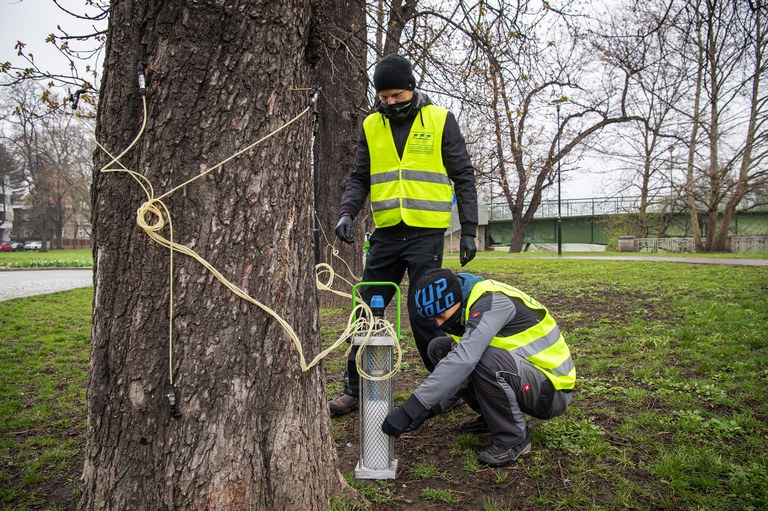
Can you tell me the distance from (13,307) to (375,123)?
7976mm

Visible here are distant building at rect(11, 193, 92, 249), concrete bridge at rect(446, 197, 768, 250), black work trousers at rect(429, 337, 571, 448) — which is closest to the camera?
black work trousers at rect(429, 337, 571, 448)

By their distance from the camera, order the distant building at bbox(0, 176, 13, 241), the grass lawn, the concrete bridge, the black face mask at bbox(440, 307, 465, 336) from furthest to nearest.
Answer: the distant building at bbox(0, 176, 13, 241), the concrete bridge, the black face mask at bbox(440, 307, 465, 336), the grass lawn

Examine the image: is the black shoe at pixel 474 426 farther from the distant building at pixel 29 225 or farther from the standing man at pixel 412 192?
the distant building at pixel 29 225

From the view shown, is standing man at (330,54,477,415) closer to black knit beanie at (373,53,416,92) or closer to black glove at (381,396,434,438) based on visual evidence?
black knit beanie at (373,53,416,92)

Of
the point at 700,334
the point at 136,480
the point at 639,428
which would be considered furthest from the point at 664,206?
the point at 136,480

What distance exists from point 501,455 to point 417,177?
5.36ft

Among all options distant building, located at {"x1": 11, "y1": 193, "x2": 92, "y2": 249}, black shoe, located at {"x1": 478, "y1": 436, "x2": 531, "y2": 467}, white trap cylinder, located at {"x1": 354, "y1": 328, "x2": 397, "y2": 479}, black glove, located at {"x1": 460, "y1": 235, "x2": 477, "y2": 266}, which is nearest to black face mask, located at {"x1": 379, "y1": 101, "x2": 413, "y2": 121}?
black glove, located at {"x1": 460, "y1": 235, "x2": 477, "y2": 266}

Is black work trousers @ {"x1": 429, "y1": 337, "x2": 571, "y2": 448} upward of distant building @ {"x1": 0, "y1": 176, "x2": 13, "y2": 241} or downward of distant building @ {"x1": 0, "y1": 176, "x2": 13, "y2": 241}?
downward

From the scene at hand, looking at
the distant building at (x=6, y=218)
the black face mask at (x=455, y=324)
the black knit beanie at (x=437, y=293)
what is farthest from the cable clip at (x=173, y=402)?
the distant building at (x=6, y=218)

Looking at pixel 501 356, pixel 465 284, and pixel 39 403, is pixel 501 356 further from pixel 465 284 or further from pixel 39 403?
pixel 39 403

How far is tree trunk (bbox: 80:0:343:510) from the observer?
1.88 metres

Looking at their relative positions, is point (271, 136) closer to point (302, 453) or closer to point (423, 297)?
point (423, 297)

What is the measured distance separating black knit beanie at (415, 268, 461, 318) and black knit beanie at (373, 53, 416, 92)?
1173 millimetres

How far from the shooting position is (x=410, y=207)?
3.16 metres
